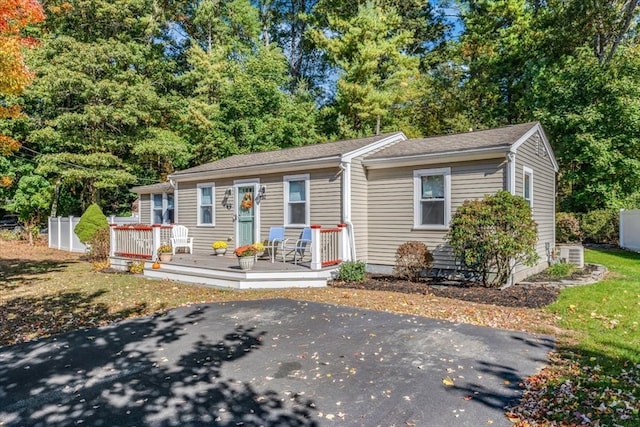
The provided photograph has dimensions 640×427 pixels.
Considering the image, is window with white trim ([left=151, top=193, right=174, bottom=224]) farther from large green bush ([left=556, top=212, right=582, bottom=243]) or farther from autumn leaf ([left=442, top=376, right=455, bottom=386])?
large green bush ([left=556, top=212, right=582, bottom=243])

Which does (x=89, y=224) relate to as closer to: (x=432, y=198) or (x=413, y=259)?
(x=413, y=259)

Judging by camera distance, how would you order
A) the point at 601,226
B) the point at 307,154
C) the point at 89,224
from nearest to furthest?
the point at 307,154, the point at 89,224, the point at 601,226

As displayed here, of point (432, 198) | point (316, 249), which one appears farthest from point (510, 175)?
point (316, 249)

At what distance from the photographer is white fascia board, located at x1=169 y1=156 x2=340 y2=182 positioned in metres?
10.6

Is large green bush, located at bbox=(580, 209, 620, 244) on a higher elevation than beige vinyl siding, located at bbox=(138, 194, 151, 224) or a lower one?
lower

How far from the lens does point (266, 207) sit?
12039 millimetres

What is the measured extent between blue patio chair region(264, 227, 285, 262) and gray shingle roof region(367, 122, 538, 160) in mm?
3266

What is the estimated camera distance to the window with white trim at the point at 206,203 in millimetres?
13523

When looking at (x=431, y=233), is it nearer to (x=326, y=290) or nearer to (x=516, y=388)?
(x=326, y=290)

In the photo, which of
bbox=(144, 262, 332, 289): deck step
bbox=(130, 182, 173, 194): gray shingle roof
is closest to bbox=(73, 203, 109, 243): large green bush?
bbox=(130, 182, 173, 194): gray shingle roof

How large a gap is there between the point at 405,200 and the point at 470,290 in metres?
2.92

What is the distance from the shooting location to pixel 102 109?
1823 centimetres

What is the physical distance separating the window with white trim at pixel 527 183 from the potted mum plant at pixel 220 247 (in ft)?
28.3

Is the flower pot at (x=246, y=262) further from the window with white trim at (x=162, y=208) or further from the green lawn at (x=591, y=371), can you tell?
the window with white trim at (x=162, y=208)
